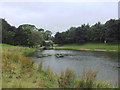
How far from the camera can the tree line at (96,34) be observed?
39250 millimetres

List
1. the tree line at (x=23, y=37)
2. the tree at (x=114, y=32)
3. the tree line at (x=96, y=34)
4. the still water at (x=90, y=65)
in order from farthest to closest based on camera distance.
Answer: the tree line at (x=23, y=37) → the tree line at (x=96, y=34) → the tree at (x=114, y=32) → the still water at (x=90, y=65)

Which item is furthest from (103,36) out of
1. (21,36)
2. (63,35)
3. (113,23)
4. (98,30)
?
(21,36)

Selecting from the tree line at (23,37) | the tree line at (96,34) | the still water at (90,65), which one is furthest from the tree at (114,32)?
the tree line at (23,37)

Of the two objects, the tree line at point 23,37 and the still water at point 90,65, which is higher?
the tree line at point 23,37

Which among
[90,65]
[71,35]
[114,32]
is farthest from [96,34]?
[90,65]

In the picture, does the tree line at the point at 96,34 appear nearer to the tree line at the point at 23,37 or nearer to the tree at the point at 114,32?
the tree at the point at 114,32

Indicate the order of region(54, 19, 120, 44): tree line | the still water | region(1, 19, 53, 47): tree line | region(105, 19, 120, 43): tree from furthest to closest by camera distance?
region(1, 19, 53, 47): tree line
region(54, 19, 120, 44): tree line
region(105, 19, 120, 43): tree
the still water

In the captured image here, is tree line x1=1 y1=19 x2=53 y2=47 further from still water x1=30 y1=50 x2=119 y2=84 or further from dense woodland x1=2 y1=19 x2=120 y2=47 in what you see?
still water x1=30 y1=50 x2=119 y2=84

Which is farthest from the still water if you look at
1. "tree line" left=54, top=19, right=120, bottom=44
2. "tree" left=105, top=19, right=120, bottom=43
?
"tree line" left=54, top=19, right=120, bottom=44

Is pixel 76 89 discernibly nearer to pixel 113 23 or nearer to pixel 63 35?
pixel 113 23

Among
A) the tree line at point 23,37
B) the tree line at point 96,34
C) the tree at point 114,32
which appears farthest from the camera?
the tree line at point 23,37

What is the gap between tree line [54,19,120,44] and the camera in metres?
39.2

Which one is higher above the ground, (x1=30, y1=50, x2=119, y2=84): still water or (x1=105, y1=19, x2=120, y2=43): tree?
(x1=105, y1=19, x2=120, y2=43): tree

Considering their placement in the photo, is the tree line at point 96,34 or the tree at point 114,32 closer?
the tree at point 114,32
